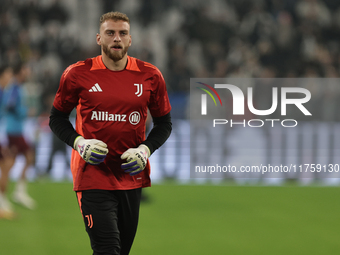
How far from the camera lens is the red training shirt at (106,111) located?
3420 millimetres

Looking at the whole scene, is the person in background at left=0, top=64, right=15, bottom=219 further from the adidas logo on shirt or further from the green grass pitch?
the adidas logo on shirt

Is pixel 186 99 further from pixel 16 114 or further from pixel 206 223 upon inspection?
pixel 206 223

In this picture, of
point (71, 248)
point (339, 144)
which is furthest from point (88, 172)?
point (339, 144)

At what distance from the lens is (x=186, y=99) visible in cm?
1070

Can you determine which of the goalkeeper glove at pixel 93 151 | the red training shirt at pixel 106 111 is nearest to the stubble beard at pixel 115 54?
the red training shirt at pixel 106 111

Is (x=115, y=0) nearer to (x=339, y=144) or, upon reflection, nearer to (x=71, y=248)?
(x=339, y=144)

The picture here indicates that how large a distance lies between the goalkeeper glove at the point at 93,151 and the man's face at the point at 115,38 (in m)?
0.65

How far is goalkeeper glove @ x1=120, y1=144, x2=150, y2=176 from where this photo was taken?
3.28 meters

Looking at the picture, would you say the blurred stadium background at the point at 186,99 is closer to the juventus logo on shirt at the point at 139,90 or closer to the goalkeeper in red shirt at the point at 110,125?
the goalkeeper in red shirt at the point at 110,125

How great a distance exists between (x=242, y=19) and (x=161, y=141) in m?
11.3

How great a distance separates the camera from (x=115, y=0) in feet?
48.5

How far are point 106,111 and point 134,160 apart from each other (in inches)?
16.4

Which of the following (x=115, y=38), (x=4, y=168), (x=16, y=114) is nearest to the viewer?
(x=115, y=38)

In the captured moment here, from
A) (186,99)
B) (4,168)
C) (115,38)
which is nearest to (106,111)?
(115,38)
